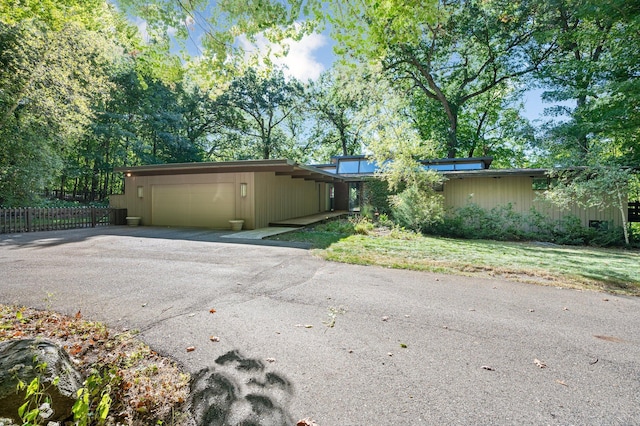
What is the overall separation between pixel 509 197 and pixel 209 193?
12.1 metres

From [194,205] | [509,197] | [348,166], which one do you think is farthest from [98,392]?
[348,166]

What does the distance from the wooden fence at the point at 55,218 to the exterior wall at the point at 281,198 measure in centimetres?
648

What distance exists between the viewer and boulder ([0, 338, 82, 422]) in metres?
1.58

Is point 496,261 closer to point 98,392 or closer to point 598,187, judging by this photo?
point 598,187

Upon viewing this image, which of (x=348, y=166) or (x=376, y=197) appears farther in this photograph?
(x=348, y=166)

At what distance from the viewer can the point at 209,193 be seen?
12117 mm

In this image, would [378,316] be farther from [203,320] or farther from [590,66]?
[590,66]

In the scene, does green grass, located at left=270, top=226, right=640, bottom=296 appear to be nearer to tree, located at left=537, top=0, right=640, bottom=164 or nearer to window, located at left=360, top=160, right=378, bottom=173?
tree, located at left=537, top=0, right=640, bottom=164

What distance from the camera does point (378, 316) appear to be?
11.2 feet

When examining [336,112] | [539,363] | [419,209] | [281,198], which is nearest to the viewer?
[539,363]

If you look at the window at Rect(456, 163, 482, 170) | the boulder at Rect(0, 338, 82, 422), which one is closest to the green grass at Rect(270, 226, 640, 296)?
the boulder at Rect(0, 338, 82, 422)

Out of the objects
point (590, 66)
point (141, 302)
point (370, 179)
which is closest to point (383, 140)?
point (370, 179)

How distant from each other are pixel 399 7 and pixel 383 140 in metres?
8.98

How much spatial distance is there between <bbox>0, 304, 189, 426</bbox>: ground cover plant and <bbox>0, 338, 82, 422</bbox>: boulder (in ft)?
0.39
